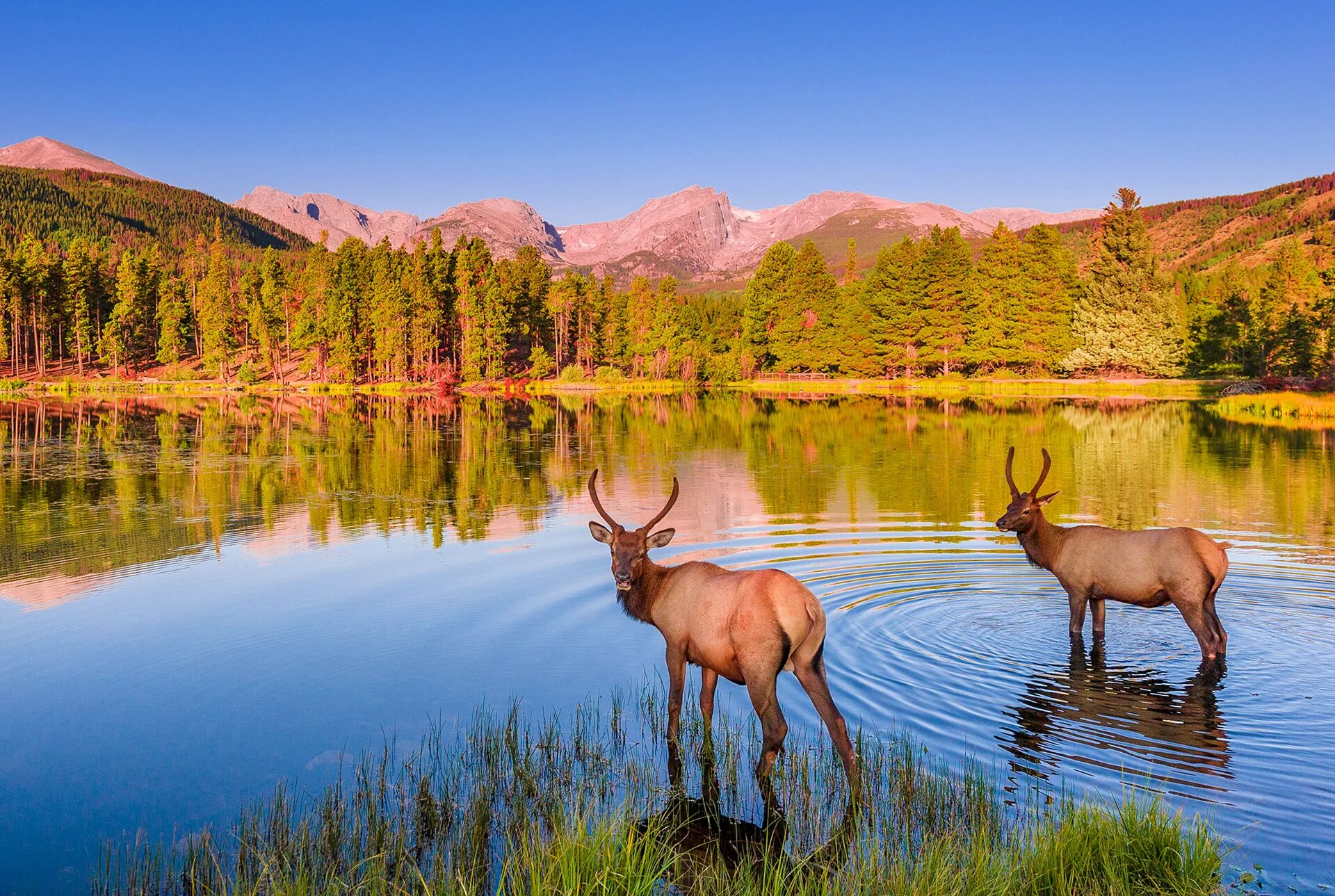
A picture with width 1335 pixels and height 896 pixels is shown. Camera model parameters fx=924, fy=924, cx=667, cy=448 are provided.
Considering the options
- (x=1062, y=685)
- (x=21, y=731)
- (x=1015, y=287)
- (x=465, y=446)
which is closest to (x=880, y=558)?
(x=1062, y=685)

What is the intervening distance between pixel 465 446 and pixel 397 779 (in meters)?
30.9

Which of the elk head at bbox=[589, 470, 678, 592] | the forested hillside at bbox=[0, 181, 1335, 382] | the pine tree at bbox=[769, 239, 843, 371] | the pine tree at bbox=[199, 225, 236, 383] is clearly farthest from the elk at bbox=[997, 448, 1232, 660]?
the pine tree at bbox=[199, 225, 236, 383]

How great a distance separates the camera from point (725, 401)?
73.8 metres

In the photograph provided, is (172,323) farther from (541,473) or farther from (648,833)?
(648,833)

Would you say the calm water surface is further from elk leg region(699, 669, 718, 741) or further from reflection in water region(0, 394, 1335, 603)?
elk leg region(699, 669, 718, 741)

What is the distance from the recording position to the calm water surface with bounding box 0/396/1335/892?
7.39m

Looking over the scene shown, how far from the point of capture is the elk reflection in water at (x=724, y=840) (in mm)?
5723

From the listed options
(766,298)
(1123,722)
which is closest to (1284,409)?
(1123,722)

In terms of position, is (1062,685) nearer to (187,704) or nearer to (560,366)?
(187,704)

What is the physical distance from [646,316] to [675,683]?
330 ft

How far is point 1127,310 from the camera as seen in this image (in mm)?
82750

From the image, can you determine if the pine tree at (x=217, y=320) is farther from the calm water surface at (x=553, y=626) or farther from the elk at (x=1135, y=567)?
the elk at (x=1135, y=567)

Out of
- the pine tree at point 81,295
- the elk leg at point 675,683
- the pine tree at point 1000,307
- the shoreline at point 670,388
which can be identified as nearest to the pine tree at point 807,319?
the shoreline at point 670,388

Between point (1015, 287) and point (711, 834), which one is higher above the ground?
point (1015, 287)
